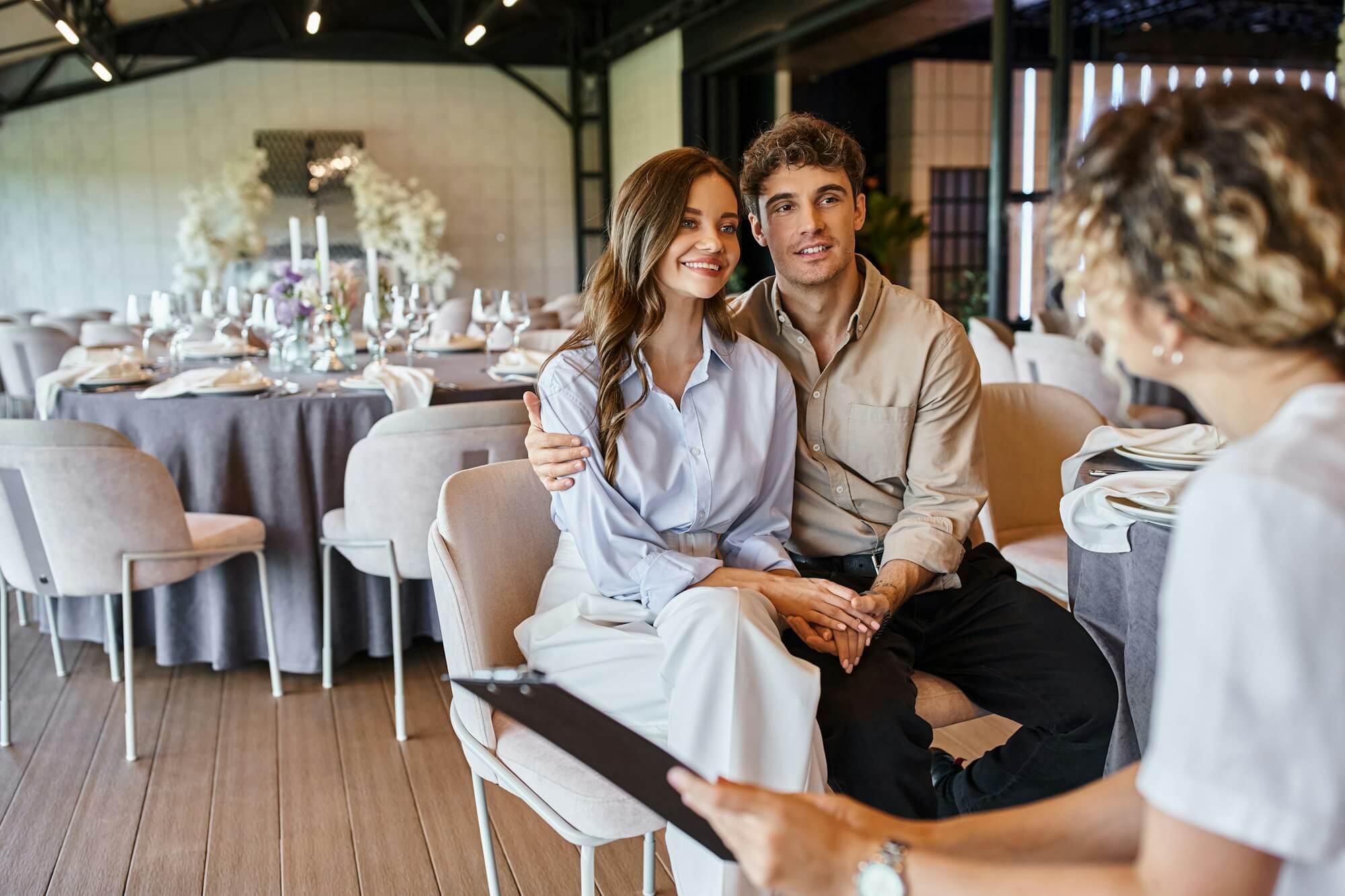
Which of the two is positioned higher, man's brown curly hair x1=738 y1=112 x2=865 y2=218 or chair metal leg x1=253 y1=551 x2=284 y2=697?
man's brown curly hair x1=738 y1=112 x2=865 y2=218

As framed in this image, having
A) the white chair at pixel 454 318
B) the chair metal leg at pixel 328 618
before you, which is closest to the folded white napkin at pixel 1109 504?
the chair metal leg at pixel 328 618

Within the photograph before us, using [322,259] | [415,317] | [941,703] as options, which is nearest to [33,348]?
[322,259]

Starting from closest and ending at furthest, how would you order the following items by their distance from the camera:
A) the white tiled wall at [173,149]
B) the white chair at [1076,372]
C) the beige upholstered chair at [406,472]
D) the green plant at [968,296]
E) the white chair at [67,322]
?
the beige upholstered chair at [406,472]
the white chair at [1076,372]
the green plant at [968,296]
the white chair at [67,322]
the white tiled wall at [173,149]

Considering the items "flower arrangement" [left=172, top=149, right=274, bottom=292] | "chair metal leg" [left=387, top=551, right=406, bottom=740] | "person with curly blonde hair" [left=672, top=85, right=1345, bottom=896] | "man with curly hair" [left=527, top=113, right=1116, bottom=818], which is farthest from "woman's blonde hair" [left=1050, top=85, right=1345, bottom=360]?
"flower arrangement" [left=172, top=149, right=274, bottom=292]

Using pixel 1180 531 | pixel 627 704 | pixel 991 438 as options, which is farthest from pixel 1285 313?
pixel 991 438

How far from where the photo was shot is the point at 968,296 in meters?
10.6

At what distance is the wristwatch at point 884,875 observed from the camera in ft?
3.01

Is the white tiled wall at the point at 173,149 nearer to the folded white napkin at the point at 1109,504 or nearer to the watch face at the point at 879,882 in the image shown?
the folded white napkin at the point at 1109,504

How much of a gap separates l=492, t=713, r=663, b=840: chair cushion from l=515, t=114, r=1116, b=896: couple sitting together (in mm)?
98

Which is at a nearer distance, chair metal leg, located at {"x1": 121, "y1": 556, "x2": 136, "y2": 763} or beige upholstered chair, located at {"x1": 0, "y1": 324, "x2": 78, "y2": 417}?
chair metal leg, located at {"x1": 121, "y1": 556, "x2": 136, "y2": 763}

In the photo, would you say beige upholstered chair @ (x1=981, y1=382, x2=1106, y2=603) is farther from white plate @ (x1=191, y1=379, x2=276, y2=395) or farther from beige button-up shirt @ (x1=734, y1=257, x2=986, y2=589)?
white plate @ (x1=191, y1=379, x2=276, y2=395)

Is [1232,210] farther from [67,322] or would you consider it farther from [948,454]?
[67,322]

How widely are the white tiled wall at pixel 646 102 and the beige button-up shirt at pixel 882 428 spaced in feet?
26.5

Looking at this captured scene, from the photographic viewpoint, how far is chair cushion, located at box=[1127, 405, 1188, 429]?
16.5 ft
